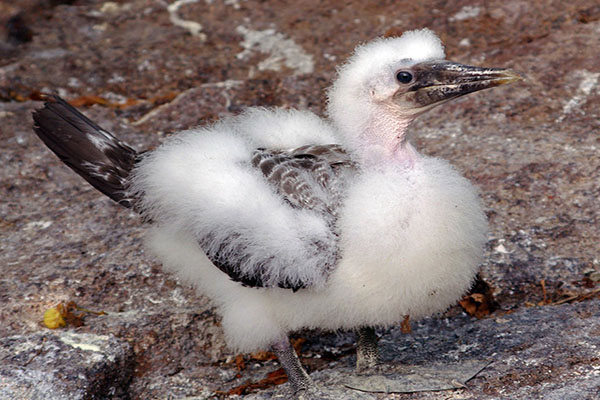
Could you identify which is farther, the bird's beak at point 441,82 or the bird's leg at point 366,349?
the bird's leg at point 366,349

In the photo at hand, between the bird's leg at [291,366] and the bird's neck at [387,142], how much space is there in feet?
3.25

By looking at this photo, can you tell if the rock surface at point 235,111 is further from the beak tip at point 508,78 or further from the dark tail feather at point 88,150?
the beak tip at point 508,78

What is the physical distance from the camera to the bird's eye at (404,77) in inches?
135

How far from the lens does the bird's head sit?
3391 mm

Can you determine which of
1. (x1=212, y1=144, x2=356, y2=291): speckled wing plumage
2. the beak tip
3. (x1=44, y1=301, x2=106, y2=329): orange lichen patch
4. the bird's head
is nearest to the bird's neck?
the bird's head

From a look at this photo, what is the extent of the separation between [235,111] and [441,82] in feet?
8.76

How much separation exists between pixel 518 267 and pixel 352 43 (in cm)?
311

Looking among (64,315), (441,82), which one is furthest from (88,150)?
(441,82)

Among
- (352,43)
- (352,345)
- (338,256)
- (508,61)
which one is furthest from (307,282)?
(352,43)

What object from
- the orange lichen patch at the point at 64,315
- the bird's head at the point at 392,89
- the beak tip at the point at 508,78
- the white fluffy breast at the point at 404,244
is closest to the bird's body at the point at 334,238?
the white fluffy breast at the point at 404,244

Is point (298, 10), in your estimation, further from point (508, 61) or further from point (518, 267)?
point (518, 267)

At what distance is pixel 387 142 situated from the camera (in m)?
3.46

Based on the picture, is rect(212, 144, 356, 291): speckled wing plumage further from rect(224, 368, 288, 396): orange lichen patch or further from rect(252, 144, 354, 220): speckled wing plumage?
rect(224, 368, 288, 396): orange lichen patch

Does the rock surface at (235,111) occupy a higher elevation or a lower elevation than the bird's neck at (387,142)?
lower
